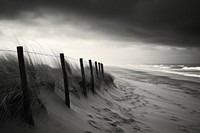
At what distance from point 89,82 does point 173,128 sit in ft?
12.4

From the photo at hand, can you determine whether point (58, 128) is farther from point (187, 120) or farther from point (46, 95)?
point (187, 120)

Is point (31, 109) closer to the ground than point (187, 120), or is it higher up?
higher up

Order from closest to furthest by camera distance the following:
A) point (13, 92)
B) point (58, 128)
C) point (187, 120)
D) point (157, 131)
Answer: point (13, 92)
point (58, 128)
point (157, 131)
point (187, 120)

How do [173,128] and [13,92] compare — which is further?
[173,128]

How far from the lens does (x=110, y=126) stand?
4512 mm

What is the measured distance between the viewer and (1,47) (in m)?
5.50

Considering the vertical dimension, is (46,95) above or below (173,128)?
above

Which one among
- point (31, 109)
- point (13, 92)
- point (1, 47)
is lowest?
point (31, 109)

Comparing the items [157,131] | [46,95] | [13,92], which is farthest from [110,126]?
[13,92]

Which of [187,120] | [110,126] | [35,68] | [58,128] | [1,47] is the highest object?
[1,47]

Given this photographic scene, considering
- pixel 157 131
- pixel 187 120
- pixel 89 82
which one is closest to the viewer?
pixel 157 131

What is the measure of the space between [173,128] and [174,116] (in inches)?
55.2

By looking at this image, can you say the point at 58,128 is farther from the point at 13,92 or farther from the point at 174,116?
the point at 174,116

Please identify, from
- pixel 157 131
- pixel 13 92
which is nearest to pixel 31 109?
pixel 13 92
